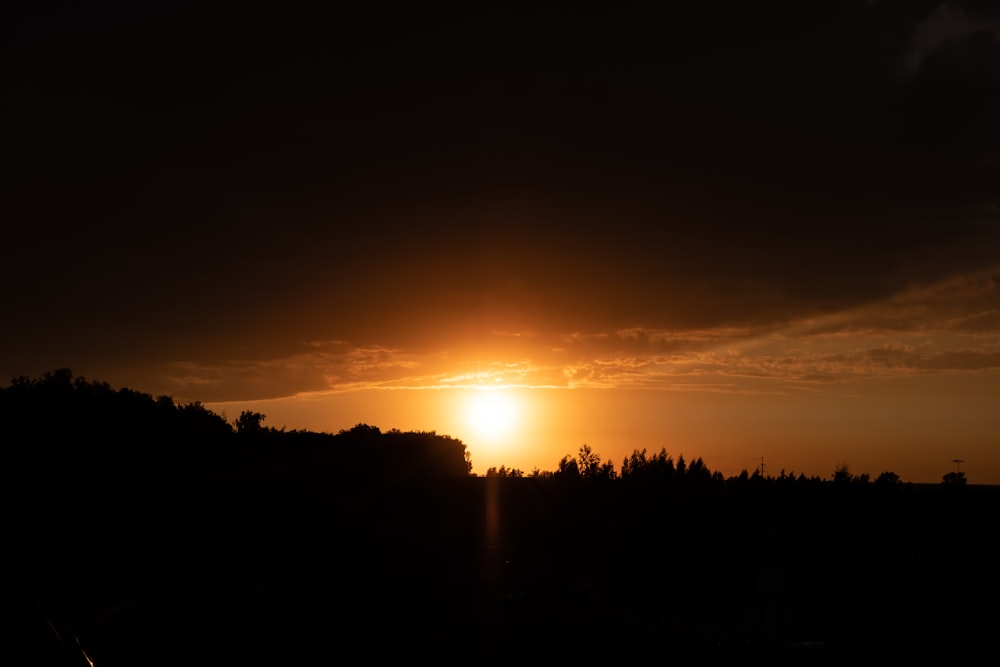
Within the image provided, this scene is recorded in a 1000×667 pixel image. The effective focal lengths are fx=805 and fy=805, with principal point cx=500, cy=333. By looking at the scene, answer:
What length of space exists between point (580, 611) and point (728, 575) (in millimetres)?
10192

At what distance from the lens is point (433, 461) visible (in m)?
43.1

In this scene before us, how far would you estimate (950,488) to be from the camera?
4206 cm

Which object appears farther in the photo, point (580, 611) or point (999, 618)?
point (999, 618)

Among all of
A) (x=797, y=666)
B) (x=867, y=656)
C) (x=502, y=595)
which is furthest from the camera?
(x=502, y=595)

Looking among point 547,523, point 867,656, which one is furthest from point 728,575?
point 867,656

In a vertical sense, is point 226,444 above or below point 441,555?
above

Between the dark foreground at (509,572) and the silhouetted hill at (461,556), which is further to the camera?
the silhouetted hill at (461,556)

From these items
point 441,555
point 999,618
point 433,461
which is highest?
point 433,461

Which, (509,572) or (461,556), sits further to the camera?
(461,556)

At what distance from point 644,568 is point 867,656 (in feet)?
38.7

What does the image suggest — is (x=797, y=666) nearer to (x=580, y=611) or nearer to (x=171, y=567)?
(x=580, y=611)

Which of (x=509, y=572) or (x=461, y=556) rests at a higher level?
(x=461, y=556)

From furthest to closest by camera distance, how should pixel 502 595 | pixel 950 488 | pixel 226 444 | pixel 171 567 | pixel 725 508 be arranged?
pixel 950 488 → pixel 226 444 → pixel 725 508 → pixel 171 567 → pixel 502 595

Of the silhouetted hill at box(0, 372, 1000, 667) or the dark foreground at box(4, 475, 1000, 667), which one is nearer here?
the dark foreground at box(4, 475, 1000, 667)
